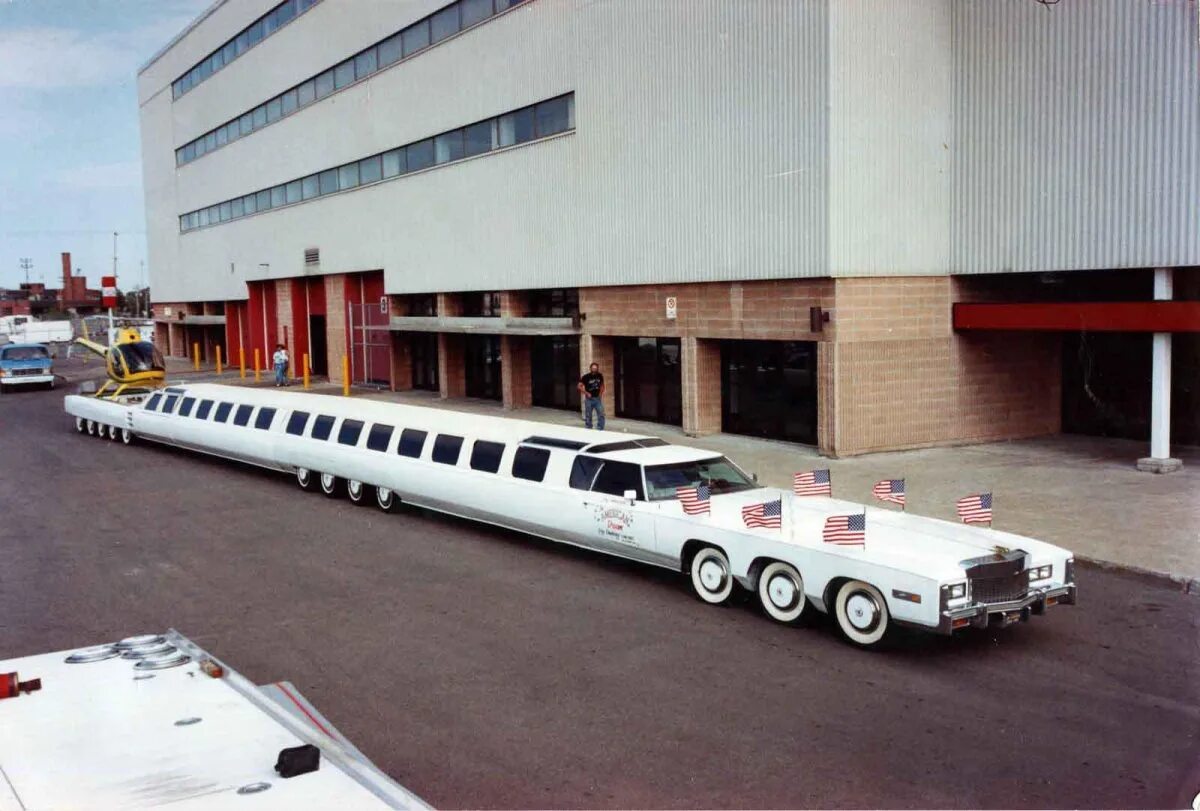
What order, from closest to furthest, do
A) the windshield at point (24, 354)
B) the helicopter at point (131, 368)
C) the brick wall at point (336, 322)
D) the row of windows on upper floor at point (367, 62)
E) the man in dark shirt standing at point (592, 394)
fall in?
the man in dark shirt standing at point (592, 394), the helicopter at point (131, 368), the row of windows on upper floor at point (367, 62), the brick wall at point (336, 322), the windshield at point (24, 354)

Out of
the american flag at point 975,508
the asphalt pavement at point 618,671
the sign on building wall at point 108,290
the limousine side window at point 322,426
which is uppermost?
the sign on building wall at point 108,290

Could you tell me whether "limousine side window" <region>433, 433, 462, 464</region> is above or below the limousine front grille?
above

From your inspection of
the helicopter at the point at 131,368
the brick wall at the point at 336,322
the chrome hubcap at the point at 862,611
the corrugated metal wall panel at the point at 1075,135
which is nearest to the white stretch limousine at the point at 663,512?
the chrome hubcap at the point at 862,611

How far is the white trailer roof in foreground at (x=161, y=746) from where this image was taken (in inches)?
152

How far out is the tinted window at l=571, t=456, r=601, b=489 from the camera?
1227 cm

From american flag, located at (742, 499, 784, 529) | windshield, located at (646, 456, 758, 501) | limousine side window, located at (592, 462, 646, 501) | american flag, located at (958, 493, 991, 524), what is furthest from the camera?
limousine side window, located at (592, 462, 646, 501)

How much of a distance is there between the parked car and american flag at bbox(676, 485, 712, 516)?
3701 cm

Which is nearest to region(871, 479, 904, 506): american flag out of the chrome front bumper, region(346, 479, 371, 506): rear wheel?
the chrome front bumper

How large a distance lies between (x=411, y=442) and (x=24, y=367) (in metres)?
31.6

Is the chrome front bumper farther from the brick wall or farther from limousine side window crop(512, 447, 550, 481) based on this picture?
the brick wall

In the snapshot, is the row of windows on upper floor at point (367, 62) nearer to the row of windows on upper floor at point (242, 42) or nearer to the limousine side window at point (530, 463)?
the row of windows on upper floor at point (242, 42)

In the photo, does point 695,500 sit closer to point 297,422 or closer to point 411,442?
point 411,442

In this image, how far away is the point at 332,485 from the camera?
1709 centimetres

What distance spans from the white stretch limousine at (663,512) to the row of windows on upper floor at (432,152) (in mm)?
10758
